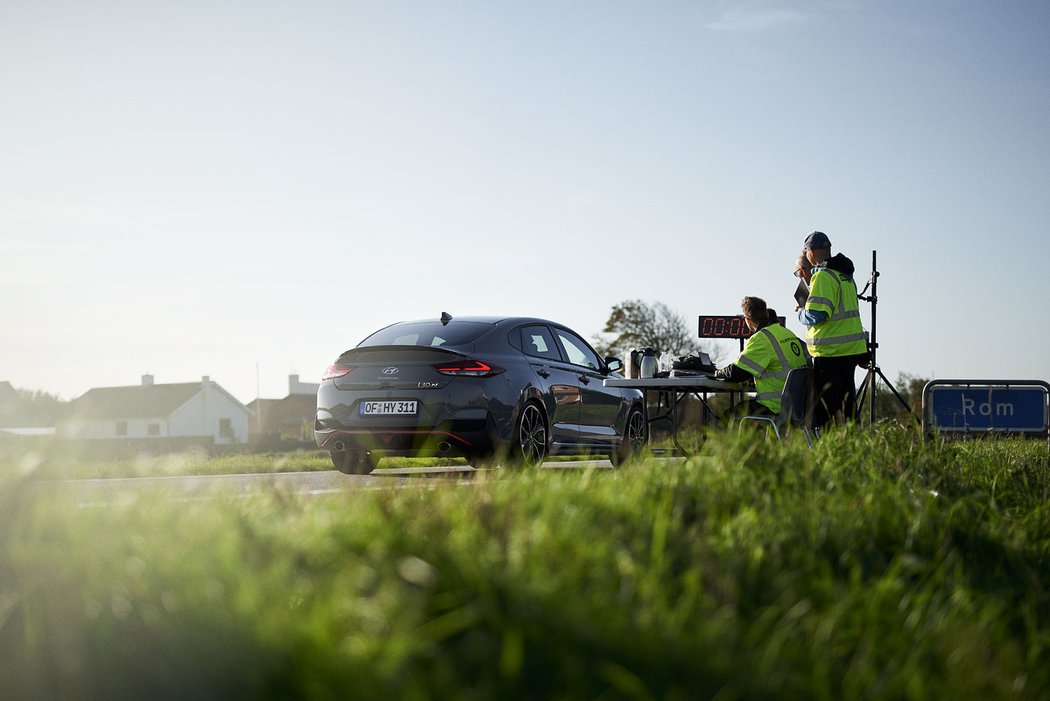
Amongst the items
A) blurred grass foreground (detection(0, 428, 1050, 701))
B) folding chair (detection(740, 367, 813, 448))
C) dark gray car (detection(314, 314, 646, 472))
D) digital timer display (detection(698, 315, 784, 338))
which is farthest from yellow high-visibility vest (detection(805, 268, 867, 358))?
digital timer display (detection(698, 315, 784, 338))

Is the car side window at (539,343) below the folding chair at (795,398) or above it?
above

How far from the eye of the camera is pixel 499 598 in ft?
10.1

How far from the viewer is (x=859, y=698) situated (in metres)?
2.86

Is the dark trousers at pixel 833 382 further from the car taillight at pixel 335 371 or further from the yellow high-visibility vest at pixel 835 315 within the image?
the car taillight at pixel 335 371

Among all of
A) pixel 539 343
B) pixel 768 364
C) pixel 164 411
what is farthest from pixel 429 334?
pixel 164 411

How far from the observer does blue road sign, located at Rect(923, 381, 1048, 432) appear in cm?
1206

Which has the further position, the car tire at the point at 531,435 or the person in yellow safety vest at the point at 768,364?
the car tire at the point at 531,435

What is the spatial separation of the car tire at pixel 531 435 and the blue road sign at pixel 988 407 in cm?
481

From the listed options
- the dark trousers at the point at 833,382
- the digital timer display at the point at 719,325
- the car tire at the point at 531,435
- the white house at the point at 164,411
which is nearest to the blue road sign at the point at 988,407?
the dark trousers at the point at 833,382

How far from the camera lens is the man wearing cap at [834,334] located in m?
8.84

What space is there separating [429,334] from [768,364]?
331cm

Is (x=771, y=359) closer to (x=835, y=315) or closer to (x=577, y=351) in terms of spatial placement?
(x=835, y=315)

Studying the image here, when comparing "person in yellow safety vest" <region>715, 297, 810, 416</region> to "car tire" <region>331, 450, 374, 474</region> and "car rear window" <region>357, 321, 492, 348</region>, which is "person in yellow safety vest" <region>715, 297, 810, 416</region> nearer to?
"car rear window" <region>357, 321, 492, 348</region>

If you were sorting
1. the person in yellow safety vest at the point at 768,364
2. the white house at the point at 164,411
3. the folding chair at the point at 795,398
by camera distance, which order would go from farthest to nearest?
the white house at the point at 164,411
the person in yellow safety vest at the point at 768,364
the folding chair at the point at 795,398
